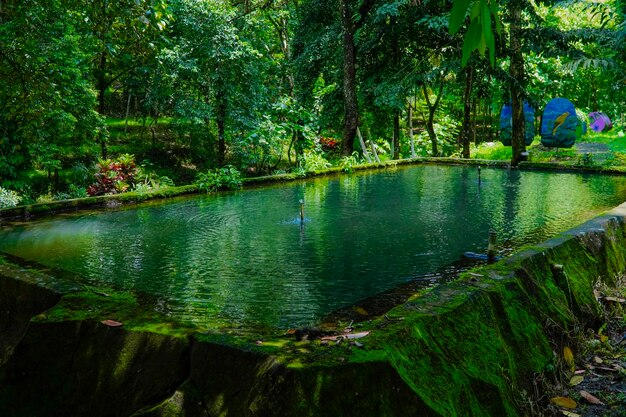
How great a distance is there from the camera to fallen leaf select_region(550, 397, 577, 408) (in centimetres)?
292

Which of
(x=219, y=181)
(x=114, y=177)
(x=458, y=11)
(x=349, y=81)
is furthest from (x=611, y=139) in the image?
(x=458, y=11)

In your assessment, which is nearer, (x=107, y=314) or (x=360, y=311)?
(x=107, y=314)

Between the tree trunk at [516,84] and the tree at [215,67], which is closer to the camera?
the tree at [215,67]

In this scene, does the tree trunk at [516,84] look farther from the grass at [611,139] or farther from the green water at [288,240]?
the grass at [611,139]

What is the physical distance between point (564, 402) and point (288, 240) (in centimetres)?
426

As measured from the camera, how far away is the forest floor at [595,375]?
9.62 feet

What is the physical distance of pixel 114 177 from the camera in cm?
1238

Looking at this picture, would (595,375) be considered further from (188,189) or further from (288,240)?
(188,189)

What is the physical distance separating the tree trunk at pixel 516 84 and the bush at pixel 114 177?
1121 centimetres

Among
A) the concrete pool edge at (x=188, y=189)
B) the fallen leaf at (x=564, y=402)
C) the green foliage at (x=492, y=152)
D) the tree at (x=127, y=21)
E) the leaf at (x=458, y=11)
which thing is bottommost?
the fallen leaf at (x=564, y=402)

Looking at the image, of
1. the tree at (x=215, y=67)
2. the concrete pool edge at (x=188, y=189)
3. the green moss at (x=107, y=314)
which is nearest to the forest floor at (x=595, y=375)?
the green moss at (x=107, y=314)

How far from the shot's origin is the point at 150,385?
→ 260 centimetres

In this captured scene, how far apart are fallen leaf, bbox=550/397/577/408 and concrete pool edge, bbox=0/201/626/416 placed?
162 millimetres

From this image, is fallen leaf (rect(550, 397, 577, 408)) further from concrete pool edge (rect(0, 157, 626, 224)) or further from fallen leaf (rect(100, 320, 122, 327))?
concrete pool edge (rect(0, 157, 626, 224))
